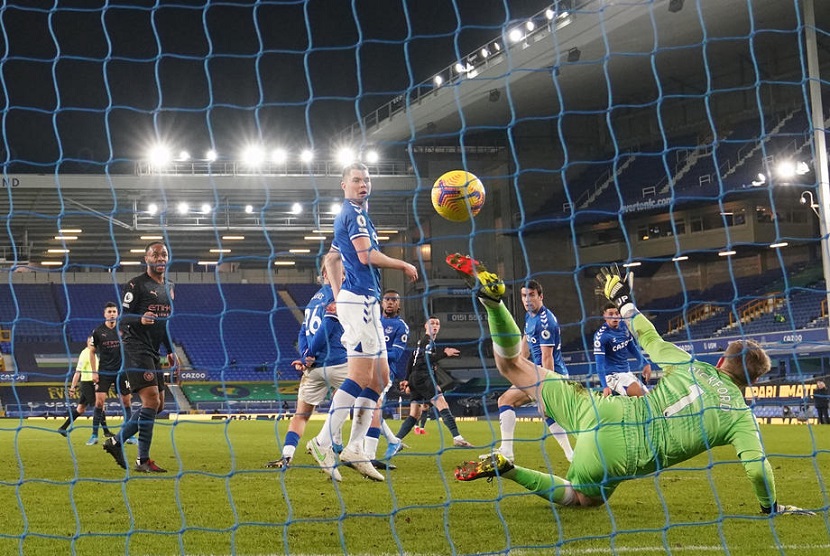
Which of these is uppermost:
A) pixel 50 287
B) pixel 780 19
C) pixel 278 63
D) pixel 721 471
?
pixel 278 63

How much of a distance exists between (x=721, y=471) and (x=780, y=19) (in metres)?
21.0

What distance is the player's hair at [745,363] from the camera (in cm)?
519

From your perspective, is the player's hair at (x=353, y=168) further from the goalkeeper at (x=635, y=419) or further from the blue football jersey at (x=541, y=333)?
the blue football jersey at (x=541, y=333)

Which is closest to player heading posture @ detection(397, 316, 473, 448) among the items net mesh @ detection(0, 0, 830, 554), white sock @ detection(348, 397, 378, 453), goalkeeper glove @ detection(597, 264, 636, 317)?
net mesh @ detection(0, 0, 830, 554)

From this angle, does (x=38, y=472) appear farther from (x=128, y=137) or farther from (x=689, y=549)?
(x=128, y=137)

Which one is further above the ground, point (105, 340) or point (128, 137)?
point (128, 137)

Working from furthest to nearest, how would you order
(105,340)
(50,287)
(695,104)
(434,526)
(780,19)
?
1. (50,287)
2. (695,104)
3. (780,19)
4. (105,340)
5. (434,526)

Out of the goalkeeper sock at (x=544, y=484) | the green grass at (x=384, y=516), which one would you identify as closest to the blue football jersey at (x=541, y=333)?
the green grass at (x=384, y=516)

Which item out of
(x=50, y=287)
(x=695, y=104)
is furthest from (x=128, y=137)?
(x=695, y=104)

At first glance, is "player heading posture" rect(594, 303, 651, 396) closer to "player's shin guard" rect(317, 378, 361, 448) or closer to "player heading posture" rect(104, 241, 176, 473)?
"player's shin guard" rect(317, 378, 361, 448)

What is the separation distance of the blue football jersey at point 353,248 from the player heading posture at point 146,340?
1934 mm

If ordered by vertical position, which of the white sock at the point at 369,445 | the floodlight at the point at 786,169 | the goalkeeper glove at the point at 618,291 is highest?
the floodlight at the point at 786,169

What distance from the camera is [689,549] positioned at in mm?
4621

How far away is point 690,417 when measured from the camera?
198 inches
